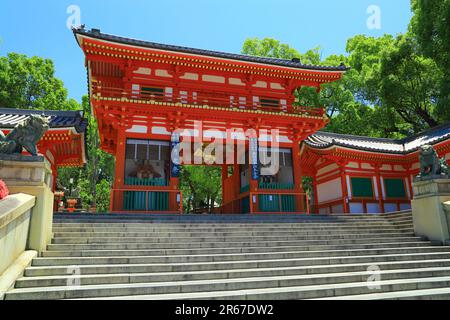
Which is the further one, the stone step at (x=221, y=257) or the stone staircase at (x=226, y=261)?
the stone step at (x=221, y=257)

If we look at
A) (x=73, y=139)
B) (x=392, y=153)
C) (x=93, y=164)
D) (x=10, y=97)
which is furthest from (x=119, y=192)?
(x=10, y=97)

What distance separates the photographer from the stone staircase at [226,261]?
523cm

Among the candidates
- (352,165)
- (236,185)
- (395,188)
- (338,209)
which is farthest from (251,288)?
(395,188)

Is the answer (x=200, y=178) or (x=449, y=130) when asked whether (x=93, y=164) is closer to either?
(x=200, y=178)

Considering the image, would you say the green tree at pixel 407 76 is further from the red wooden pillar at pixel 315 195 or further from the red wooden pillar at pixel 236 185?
the red wooden pillar at pixel 236 185

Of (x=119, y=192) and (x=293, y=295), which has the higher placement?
(x=119, y=192)

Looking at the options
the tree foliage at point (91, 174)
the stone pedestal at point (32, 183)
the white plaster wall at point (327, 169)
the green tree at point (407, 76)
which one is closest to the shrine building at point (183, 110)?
the white plaster wall at point (327, 169)

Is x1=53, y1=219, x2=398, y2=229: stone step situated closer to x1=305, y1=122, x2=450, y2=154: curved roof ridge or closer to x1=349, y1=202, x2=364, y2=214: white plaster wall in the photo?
x1=349, y1=202, x2=364, y2=214: white plaster wall

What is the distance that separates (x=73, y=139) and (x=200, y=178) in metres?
15.1

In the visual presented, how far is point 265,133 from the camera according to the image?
15734 millimetres

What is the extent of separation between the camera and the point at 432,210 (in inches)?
371

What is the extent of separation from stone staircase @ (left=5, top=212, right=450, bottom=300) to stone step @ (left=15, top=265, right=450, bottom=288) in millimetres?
17

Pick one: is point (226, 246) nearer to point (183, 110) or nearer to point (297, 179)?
point (183, 110)

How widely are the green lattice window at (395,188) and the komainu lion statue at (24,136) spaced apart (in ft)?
58.2
